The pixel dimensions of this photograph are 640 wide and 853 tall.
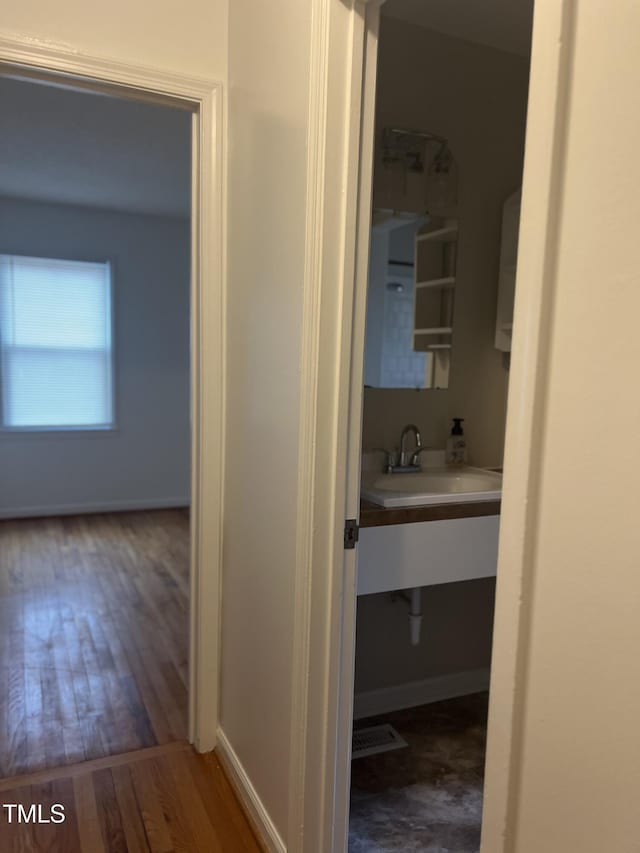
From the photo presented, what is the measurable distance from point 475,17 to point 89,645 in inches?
118

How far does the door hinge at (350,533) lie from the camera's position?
144 centimetres

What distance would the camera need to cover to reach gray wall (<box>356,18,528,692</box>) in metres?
2.25

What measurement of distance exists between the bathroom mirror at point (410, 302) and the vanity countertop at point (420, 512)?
611 millimetres

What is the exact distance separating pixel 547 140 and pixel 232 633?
1745 mm

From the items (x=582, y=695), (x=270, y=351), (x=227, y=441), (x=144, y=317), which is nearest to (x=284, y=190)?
(x=270, y=351)

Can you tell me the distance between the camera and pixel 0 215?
4844 mm

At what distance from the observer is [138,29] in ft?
6.02

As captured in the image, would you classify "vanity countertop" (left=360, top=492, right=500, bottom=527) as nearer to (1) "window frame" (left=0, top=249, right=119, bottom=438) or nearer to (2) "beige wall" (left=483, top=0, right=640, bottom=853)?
(2) "beige wall" (left=483, top=0, right=640, bottom=853)

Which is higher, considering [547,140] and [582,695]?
[547,140]

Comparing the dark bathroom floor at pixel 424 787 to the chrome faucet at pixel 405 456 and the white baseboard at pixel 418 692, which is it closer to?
the white baseboard at pixel 418 692

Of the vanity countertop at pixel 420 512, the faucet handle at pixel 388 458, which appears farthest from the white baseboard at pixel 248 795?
the faucet handle at pixel 388 458

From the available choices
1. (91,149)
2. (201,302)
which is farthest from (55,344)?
(201,302)

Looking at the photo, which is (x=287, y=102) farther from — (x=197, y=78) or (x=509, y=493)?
(x=509, y=493)

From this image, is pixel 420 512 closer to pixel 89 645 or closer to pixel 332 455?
pixel 332 455
